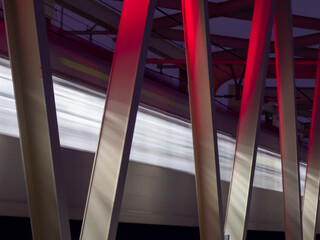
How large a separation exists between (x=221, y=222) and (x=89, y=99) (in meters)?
3.08

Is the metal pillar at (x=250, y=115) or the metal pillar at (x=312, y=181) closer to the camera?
the metal pillar at (x=250, y=115)

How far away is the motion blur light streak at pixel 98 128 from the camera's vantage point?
22.4ft

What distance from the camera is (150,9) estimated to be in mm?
4488

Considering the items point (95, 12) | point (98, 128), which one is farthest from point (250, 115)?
point (95, 12)

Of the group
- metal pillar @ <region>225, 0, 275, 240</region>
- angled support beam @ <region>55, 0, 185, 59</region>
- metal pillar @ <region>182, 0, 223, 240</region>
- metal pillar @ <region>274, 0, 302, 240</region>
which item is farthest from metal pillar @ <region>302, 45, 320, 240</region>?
angled support beam @ <region>55, 0, 185, 59</region>

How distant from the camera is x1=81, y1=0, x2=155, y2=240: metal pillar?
4.38m

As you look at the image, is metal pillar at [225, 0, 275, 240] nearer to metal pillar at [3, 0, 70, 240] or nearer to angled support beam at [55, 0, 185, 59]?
metal pillar at [3, 0, 70, 240]

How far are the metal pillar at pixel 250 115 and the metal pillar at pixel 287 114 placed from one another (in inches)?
39.6

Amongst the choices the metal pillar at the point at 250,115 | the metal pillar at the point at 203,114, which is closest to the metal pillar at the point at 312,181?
the metal pillar at the point at 250,115

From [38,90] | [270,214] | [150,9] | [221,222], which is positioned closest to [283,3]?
[221,222]

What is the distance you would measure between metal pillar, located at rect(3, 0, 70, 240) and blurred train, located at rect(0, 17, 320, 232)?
3.23 m

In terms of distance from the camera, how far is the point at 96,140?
27.3 ft

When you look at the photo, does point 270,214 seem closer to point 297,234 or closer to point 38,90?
point 297,234

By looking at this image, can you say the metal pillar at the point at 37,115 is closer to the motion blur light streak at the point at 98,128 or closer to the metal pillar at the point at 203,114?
the metal pillar at the point at 203,114
